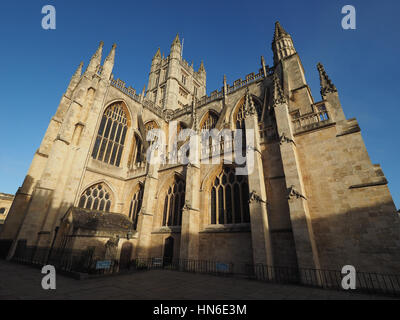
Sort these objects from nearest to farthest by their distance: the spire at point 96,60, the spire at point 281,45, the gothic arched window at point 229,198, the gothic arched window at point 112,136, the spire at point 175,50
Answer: the gothic arched window at point 229,198, the spire at point 281,45, the gothic arched window at point 112,136, the spire at point 96,60, the spire at point 175,50

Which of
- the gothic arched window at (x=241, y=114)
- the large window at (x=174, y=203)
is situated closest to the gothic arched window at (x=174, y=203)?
the large window at (x=174, y=203)

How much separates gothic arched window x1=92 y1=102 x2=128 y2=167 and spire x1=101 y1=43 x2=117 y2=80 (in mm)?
3022

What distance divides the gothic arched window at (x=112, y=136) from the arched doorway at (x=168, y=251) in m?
9.87

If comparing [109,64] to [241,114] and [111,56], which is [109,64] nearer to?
[111,56]

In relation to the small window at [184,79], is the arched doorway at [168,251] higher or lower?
lower

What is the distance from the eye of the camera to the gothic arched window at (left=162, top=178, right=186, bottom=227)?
561 inches

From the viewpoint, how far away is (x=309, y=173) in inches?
398

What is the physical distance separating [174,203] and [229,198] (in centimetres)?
472

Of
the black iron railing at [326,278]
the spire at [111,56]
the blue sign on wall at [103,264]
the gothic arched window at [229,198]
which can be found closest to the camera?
the black iron railing at [326,278]

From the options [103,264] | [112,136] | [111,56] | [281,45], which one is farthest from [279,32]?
[103,264]

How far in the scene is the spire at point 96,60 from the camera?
61.3ft

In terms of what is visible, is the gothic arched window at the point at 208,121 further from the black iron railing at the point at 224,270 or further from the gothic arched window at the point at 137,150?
the black iron railing at the point at 224,270

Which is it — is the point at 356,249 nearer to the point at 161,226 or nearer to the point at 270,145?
the point at 270,145
